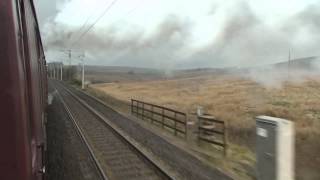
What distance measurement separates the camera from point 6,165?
2.64m

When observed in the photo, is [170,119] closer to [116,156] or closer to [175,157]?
[116,156]

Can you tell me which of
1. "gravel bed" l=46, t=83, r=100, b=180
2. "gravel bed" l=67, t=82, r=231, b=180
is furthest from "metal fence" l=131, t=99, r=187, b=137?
"gravel bed" l=46, t=83, r=100, b=180

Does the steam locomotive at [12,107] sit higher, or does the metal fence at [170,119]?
the steam locomotive at [12,107]

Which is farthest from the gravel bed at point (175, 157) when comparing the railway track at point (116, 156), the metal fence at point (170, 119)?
the metal fence at point (170, 119)

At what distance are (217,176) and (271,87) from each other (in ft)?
183

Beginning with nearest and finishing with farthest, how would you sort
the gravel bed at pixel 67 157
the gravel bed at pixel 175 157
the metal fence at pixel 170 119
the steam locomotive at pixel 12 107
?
1. the steam locomotive at pixel 12 107
2. the gravel bed at pixel 175 157
3. the gravel bed at pixel 67 157
4. the metal fence at pixel 170 119

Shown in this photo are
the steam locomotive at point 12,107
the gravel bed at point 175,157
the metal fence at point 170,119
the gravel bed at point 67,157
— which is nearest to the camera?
the steam locomotive at point 12,107

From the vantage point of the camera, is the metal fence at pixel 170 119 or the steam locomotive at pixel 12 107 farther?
the metal fence at pixel 170 119

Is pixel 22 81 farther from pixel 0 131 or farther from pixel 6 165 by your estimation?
pixel 6 165

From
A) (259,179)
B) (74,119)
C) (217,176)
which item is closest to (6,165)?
(259,179)

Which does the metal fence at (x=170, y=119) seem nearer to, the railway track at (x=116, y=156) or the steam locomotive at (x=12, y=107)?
the railway track at (x=116, y=156)

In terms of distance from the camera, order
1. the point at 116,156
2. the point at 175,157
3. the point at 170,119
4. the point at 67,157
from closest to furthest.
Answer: the point at 175,157
the point at 67,157
the point at 116,156
the point at 170,119

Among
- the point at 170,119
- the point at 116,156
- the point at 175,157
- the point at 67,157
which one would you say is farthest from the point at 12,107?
the point at 170,119

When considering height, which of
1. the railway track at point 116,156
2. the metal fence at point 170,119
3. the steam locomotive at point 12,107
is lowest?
the railway track at point 116,156
